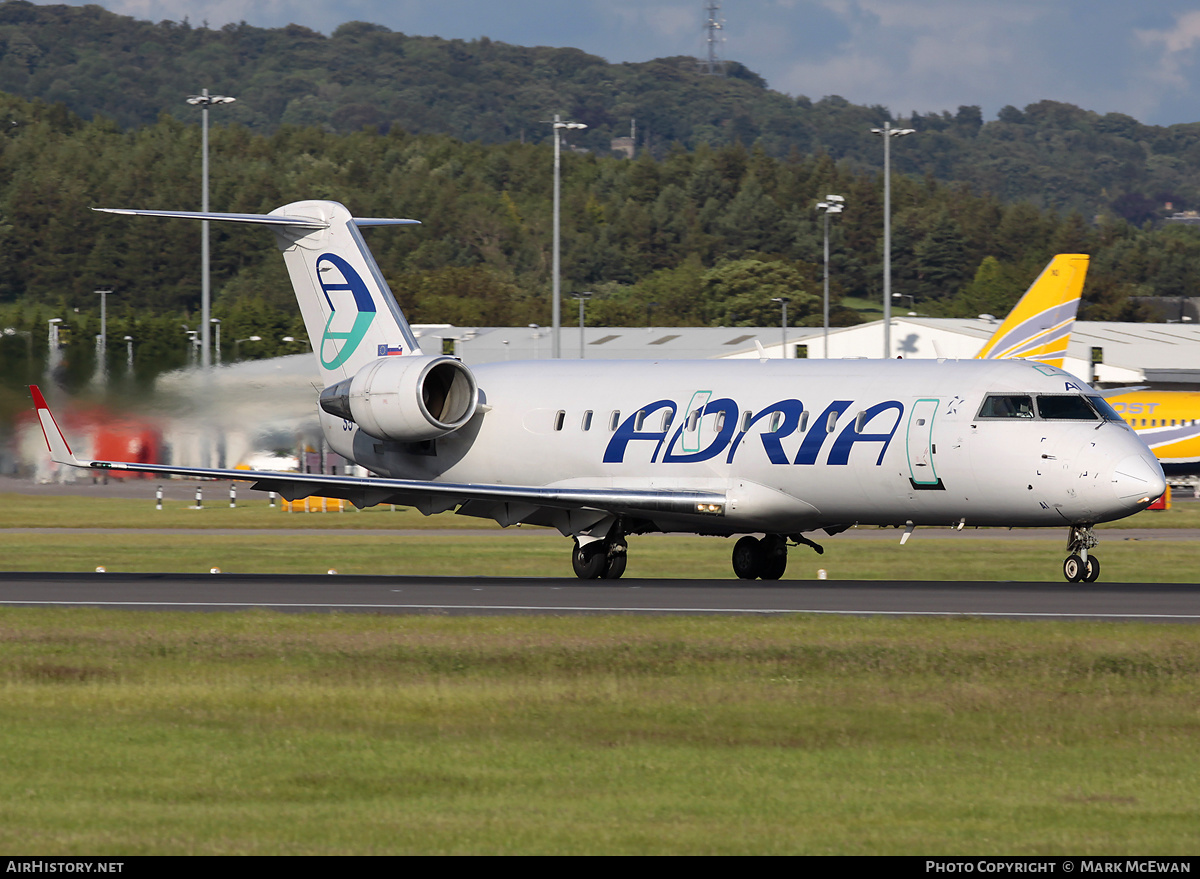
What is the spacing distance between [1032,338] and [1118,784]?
37363mm

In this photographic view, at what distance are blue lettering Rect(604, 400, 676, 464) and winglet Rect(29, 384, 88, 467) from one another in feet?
29.9

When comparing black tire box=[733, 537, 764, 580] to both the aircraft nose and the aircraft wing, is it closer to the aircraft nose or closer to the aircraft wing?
the aircraft wing

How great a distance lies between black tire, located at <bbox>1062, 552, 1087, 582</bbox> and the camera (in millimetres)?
28844

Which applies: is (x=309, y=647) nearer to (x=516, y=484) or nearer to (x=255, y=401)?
(x=516, y=484)

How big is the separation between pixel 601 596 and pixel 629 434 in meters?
5.15

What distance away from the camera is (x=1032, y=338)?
159 feet

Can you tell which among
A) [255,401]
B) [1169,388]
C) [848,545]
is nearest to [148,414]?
[255,401]

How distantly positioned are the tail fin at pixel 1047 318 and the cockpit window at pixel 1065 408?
20447 mm

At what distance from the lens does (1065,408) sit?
2775cm

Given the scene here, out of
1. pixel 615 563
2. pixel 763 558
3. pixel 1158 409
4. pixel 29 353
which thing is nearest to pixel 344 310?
pixel 615 563

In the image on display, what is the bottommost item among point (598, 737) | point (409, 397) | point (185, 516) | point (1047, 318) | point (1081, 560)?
point (185, 516)

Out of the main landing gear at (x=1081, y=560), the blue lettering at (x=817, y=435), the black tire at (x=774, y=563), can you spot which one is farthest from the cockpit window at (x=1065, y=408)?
the black tire at (x=774, y=563)

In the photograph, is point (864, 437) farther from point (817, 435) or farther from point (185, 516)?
point (185, 516)

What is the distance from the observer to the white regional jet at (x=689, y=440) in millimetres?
27672
